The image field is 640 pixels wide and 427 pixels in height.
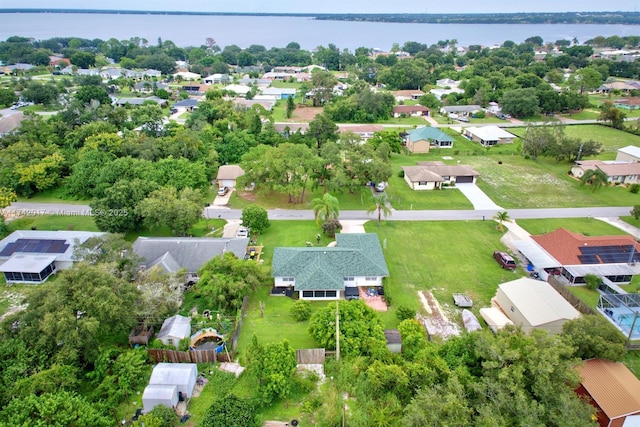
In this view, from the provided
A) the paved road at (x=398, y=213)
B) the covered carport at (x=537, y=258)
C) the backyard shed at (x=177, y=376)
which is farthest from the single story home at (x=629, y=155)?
the backyard shed at (x=177, y=376)

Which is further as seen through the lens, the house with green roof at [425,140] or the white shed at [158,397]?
the house with green roof at [425,140]

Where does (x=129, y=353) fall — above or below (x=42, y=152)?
below

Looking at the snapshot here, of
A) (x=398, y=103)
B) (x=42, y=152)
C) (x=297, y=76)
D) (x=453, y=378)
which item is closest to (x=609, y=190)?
(x=453, y=378)

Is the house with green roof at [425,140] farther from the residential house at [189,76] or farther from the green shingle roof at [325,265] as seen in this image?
the residential house at [189,76]

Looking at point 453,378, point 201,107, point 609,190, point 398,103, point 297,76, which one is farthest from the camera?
point 297,76

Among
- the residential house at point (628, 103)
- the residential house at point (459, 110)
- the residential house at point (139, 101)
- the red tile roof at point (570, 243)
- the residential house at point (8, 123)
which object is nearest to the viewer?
the red tile roof at point (570, 243)

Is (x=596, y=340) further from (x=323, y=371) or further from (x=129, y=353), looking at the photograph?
→ (x=129, y=353)
